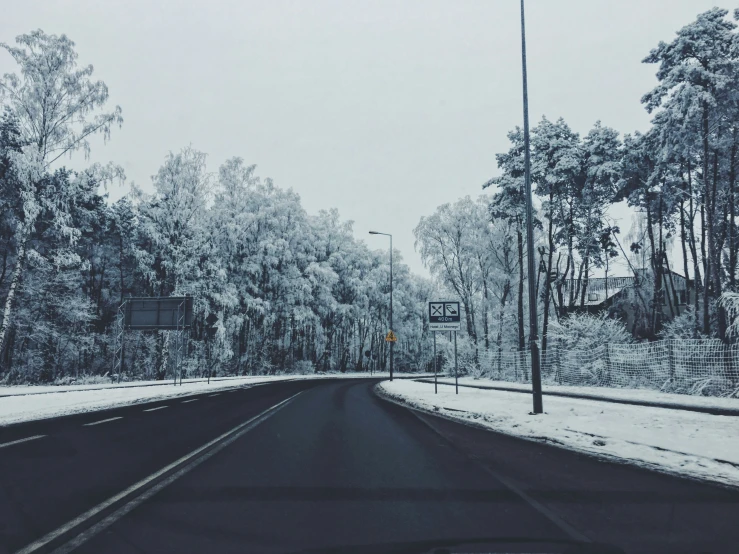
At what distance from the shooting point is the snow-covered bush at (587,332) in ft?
83.8

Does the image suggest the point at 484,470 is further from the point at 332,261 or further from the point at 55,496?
the point at 332,261

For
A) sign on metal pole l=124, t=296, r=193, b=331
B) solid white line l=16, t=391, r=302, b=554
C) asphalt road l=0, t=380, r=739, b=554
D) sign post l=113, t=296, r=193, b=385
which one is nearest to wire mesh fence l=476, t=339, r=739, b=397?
asphalt road l=0, t=380, r=739, b=554

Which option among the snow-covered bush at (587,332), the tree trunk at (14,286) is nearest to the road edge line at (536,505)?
the snow-covered bush at (587,332)

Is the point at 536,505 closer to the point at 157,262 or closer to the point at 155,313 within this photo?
the point at 155,313

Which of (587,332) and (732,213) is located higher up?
(732,213)

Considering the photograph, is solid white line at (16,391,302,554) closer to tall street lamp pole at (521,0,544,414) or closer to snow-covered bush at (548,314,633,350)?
tall street lamp pole at (521,0,544,414)

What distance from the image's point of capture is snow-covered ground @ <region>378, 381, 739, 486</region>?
7461 millimetres

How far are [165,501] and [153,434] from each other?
545 centimetres

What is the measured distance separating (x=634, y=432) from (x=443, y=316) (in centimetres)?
1109

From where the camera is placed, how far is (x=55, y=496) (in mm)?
5406

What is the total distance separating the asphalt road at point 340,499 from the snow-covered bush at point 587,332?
17687mm

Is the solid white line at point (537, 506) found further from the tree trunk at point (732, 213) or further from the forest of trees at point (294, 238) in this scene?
the tree trunk at point (732, 213)

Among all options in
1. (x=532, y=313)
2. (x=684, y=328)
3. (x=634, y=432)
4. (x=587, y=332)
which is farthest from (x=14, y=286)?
(x=684, y=328)

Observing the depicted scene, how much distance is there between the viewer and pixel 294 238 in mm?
53219
